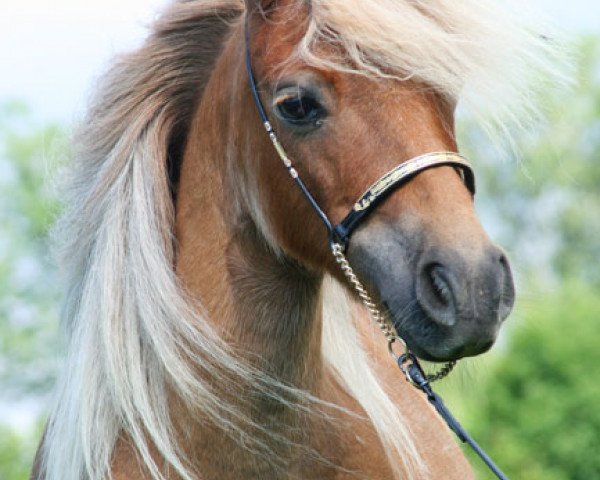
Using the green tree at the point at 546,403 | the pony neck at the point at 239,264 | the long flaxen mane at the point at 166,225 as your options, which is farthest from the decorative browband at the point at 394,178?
the green tree at the point at 546,403

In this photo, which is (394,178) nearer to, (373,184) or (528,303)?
(373,184)

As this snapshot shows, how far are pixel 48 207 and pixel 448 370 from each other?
1966 millimetres

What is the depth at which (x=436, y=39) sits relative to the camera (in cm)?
332

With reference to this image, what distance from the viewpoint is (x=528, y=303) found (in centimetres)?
384

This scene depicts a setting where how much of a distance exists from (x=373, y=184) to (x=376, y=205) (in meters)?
0.06

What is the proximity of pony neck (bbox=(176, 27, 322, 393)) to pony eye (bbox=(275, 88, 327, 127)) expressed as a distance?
18cm

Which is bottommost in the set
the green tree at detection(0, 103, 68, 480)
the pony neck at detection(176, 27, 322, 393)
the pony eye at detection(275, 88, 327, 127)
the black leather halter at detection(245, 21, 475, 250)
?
the green tree at detection(0, 103, 68, 480)

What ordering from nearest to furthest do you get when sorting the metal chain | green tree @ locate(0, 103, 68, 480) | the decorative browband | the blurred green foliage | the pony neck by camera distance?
the decorative browband
the metal chain
the pony neck
the blurred green foliage
green tree @ locate(0, 103, 68, 480)

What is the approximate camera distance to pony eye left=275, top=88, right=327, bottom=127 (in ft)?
11.0

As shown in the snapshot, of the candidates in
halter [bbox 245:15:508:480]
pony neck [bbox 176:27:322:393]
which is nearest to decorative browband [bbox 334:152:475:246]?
halter [bbox 245:15:508:480]

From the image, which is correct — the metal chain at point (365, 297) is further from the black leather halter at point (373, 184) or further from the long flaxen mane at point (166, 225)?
the long flaxen mane at point (166, 225)

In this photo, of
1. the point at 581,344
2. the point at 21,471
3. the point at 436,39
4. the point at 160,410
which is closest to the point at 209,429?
the point at 160,410

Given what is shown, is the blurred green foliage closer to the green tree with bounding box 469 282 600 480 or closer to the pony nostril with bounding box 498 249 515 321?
the green tree with bounding box 469 282 600 480

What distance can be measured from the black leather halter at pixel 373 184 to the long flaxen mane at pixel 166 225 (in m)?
0.25
